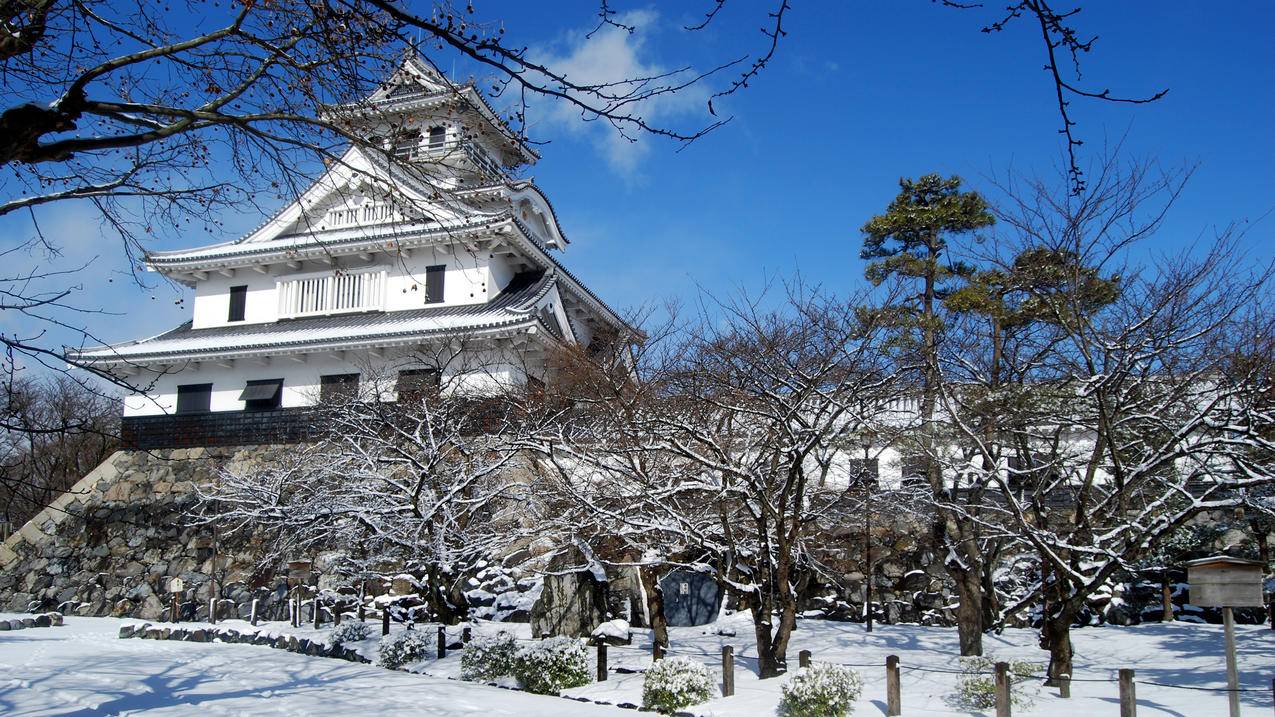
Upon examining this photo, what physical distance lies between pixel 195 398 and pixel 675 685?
21.6 metres

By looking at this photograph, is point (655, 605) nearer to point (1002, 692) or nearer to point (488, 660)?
point (488, 660)

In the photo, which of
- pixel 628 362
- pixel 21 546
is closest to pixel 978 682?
pixel 628 362

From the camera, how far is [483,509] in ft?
59.0

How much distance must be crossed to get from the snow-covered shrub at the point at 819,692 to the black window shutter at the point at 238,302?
2385 cm

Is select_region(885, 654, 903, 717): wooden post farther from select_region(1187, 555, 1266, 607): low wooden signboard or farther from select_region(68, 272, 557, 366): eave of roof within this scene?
select_region(68, 272, 557, 366): eave of roof

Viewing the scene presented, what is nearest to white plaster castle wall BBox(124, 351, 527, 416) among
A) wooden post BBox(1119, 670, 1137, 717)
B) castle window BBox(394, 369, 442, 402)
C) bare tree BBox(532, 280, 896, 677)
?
castle window BBox(394, 369, 442, 402)

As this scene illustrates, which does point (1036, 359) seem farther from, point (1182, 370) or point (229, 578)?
point (229, 578)

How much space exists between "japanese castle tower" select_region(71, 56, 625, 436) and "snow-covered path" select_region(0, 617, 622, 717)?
898cm

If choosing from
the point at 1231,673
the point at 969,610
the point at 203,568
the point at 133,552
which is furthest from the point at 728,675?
the point at 133,552

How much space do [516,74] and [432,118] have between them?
27026mm

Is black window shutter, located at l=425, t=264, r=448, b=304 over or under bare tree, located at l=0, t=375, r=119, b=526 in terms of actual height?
over

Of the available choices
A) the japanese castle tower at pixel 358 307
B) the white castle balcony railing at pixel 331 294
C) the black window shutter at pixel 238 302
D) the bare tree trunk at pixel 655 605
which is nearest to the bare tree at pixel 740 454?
the bare tree trunk at pixel 655 605

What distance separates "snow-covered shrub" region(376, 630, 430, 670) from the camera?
48.2ft

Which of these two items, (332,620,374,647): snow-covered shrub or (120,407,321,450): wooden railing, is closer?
(332,620,374,647): snow-covered shrub
